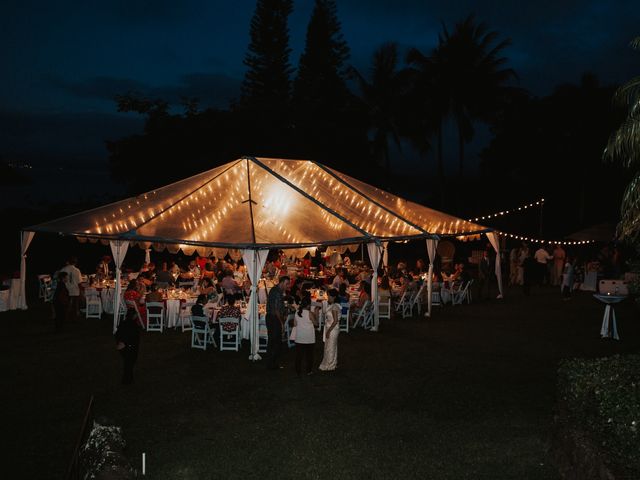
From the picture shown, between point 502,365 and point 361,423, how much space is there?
4.04m

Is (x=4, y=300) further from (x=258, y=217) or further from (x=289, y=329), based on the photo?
(x=289, y=329)

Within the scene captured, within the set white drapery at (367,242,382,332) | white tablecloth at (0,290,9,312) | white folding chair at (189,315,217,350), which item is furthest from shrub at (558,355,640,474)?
white tablecloth at (0,290,9,312)

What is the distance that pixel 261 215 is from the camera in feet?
44.0

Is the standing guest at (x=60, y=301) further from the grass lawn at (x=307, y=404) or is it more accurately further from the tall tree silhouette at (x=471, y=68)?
the tall tree silhouette at (x=471, y=68)

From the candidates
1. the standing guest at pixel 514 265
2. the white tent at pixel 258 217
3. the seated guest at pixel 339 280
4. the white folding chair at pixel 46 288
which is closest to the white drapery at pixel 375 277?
the white tent at pixel 258 217

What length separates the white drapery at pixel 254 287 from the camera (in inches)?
443

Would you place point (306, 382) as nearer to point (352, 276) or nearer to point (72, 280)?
point (72, 280)

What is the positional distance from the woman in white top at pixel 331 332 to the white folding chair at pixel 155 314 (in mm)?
4772

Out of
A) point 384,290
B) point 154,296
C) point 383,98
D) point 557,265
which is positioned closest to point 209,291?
point 154,296

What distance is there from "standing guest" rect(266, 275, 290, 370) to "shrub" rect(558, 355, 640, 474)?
5117mm

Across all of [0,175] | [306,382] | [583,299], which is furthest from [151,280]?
[0,175]

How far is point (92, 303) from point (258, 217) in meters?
5.28

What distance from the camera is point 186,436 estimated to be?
288 inches

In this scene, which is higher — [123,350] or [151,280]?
[151,280]
